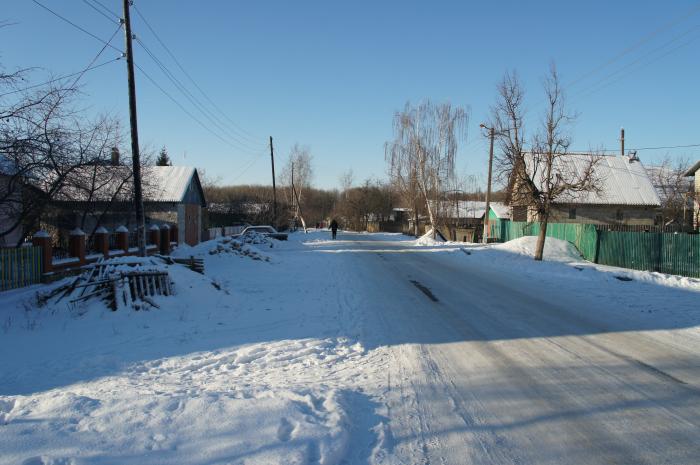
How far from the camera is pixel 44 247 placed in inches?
529

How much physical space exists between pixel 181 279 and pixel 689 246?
56.8 feet

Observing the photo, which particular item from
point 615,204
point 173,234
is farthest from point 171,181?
point 615,204

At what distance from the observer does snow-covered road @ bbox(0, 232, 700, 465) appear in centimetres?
389

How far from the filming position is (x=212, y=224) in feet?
183

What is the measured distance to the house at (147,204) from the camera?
20.7 metres

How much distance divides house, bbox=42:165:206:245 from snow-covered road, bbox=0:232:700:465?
10.0 meters

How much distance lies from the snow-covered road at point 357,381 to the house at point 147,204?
10.0m

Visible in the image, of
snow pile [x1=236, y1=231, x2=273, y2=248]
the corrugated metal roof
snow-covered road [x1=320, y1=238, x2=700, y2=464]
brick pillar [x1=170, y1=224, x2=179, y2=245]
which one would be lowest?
snow-covered road [x1=320, y1=238, x2=700, y2=464]

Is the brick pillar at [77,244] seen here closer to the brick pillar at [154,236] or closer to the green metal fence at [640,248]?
the brick pillar at [154,236]

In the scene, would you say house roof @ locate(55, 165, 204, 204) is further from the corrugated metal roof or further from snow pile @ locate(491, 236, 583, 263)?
snow pile @ locate(491, 236, 583, 263)

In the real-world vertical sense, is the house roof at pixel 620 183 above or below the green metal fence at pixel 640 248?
above

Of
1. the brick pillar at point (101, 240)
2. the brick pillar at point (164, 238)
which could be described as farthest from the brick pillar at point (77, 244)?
the brick pillar at point (164, 238)

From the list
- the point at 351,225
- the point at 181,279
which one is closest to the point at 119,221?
the point at 181,279

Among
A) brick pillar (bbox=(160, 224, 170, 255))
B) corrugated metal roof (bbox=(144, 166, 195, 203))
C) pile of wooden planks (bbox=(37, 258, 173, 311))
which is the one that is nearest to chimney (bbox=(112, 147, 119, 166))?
brick pillar (bbox=(160, 224, 170, 255))
